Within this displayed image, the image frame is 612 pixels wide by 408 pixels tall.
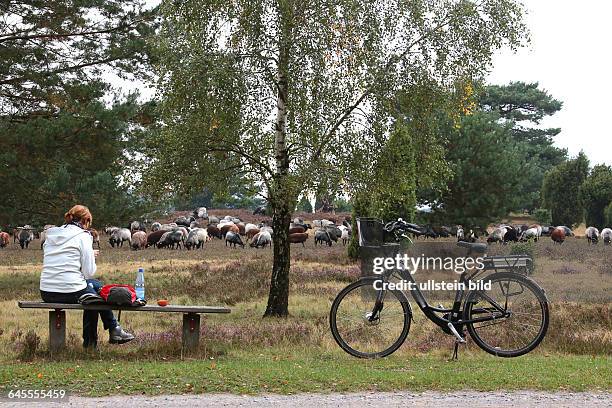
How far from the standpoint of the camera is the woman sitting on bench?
915cm

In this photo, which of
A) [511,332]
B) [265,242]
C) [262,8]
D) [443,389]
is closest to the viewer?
[443,389]

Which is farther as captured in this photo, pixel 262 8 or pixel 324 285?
pixel 324 285

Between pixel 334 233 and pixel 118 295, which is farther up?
pixel 334 233

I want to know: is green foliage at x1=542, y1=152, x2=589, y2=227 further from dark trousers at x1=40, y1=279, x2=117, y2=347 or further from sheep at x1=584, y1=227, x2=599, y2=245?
dark trousers at x1=40, y1=279, x2=117, y2=347

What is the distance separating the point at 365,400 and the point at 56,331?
4585 mm

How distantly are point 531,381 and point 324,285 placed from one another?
1494 centimetres

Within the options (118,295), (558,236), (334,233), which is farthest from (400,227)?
(558,236)

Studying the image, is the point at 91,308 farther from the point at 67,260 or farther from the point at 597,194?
the point at 597,194

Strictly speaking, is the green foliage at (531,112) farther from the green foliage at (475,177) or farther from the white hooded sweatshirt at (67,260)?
the white hooded sweatshirt at (67,260)

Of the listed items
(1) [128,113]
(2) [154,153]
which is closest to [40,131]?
(1) [128,113]

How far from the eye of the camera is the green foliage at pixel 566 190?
67875 mm

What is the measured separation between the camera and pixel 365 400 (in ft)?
21.9

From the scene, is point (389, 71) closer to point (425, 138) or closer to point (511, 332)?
point (425, 138)

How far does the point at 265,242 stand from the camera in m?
47.8
